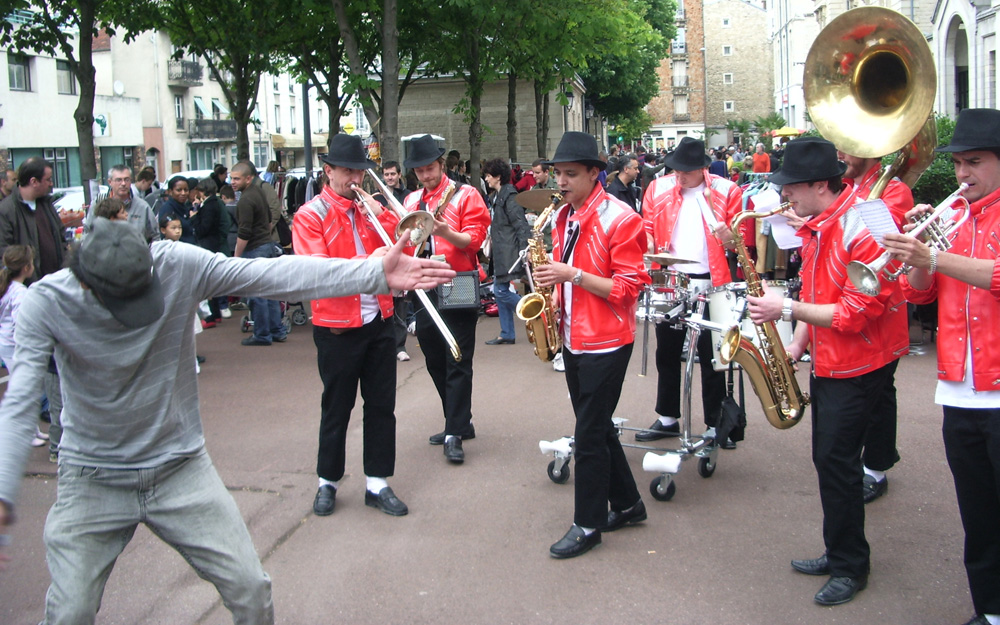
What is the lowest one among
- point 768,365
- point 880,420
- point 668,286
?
point 880,420

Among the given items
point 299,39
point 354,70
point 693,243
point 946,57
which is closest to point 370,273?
point 693,243

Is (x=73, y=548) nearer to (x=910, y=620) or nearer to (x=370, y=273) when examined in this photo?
(x=370, y=273)

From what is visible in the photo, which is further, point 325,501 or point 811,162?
point 325,501

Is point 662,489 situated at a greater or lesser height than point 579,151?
lesser

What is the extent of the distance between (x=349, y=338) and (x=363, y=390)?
0.37 metres

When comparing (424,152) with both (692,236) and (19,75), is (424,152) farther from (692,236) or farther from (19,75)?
(19,75)

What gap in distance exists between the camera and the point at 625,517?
4.96m

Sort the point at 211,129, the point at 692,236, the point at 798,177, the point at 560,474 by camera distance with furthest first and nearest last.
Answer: the point at 211,129, the point at 692,236, the point at 560,474, the point at 798,177

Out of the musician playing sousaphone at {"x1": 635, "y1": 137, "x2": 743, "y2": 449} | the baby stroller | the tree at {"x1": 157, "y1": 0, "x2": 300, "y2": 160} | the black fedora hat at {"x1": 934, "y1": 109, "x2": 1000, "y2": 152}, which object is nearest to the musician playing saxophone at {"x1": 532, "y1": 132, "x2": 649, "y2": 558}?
the musician playing sousaphone at {"x1": 635, "y1": 137, "x2": 743, "y2": 449}

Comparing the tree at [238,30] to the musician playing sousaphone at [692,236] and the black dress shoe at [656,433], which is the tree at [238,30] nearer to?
the musician playing sousaphone at [692,236]

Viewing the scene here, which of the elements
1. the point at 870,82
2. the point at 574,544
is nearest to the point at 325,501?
the point at 574,544

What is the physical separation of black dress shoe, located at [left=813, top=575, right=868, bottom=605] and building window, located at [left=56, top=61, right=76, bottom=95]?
3614 centimetres

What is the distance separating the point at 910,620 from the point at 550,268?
2.22m

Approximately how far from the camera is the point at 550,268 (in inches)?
171
